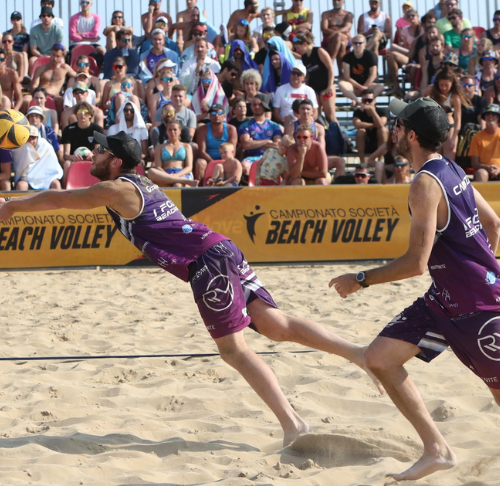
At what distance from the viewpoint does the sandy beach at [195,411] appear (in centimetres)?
359

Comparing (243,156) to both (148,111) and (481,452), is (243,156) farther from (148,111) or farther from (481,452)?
(481,452)

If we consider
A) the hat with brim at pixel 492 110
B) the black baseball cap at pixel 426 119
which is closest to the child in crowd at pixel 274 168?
the hat with brim at pixel 492 110

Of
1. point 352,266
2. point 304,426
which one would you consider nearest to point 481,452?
point 304,426

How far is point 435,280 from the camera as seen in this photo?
3221 millimetres

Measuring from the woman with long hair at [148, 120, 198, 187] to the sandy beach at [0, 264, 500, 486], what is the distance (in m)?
3.82

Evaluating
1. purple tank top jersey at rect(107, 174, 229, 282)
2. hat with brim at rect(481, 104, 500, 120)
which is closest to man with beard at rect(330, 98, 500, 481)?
purple tank top jersey at rect(107, 174, 229, 282)

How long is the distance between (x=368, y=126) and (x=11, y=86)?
5.73 metres

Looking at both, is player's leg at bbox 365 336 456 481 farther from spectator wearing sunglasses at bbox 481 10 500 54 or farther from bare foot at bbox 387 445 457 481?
spectator wearing sunglasses at bbox 481 10 500 54

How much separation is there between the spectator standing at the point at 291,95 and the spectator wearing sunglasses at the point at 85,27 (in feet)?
12.7

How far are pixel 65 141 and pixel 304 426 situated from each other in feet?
27.3

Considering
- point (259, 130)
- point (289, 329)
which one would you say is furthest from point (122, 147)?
point (259, 130)

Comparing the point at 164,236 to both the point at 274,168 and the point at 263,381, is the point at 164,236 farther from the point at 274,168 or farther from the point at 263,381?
the point at 274,168

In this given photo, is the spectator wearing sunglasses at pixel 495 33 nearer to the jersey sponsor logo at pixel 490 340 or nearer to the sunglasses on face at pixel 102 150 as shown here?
the sunglasses on face at pixel 102 150

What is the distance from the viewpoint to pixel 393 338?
333 centimetres
